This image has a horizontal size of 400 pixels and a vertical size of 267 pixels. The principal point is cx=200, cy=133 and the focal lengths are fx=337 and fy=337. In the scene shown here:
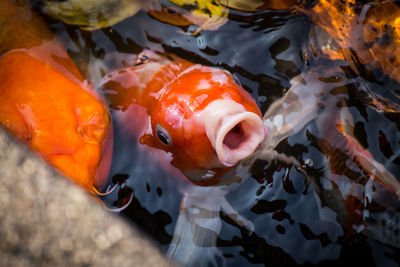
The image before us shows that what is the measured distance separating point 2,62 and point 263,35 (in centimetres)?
190

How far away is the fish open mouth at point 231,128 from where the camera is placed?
69.6 inches

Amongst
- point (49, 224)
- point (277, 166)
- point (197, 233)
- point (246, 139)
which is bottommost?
point (197, 233)

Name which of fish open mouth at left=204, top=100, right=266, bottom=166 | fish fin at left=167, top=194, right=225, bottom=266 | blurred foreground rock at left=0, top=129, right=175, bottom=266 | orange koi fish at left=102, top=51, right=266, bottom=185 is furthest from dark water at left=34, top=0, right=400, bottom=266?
blurred foreground rock at left=0, top=129, right=175, bottom=266

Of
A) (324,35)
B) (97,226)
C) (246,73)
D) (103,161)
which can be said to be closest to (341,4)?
(324,35)

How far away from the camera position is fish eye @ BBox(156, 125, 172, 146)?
2113mm

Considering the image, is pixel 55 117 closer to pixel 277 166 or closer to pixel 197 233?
pixel 197 233

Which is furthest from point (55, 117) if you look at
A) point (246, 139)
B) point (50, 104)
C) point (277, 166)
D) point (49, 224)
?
point (277, 166)

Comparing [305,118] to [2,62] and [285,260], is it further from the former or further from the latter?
[2,62]

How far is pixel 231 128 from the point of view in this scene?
182 centimetres

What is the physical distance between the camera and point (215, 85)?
204 cm

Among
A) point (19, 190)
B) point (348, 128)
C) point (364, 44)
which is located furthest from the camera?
point (364, 44)

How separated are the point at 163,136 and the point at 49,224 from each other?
1.01 meters

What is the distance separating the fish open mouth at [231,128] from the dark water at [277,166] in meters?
0.40

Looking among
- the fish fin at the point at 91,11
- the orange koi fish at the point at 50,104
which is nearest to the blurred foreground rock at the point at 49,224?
the orange koi fish at the point at 50,104
